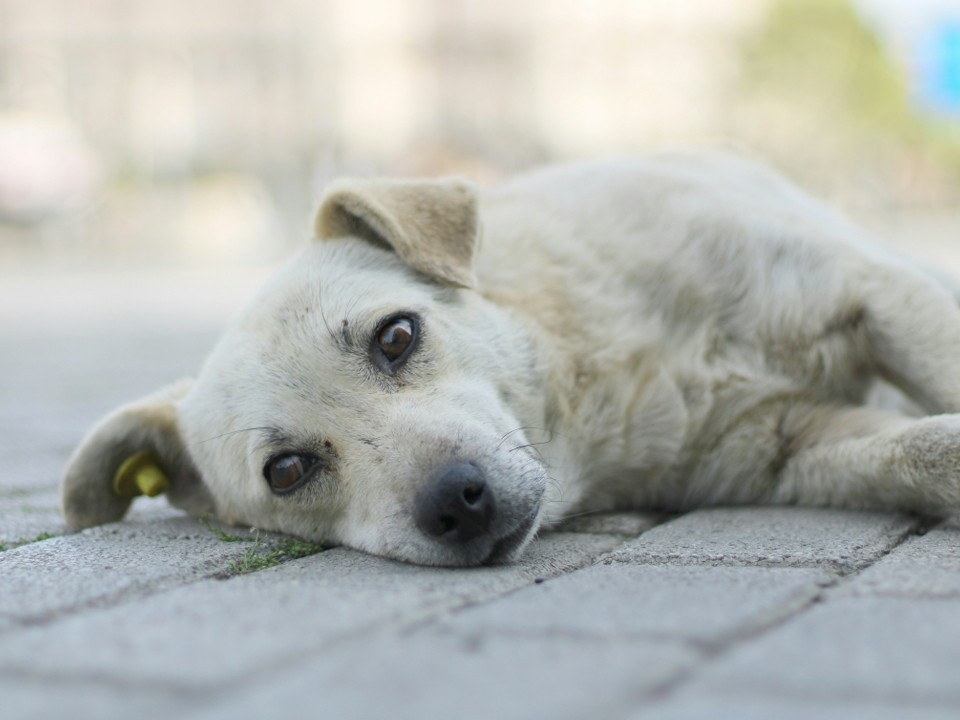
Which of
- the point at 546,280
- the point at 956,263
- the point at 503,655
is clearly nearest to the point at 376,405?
the point at 546,280

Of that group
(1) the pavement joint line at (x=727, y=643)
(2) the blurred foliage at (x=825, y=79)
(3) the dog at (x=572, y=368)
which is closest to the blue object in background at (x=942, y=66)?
(2) the blurred foliage at (x=825, y=79)

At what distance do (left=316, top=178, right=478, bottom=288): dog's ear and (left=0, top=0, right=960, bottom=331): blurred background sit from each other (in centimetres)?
1202

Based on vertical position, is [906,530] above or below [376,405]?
below

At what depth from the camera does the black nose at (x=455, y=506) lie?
3.03 metres

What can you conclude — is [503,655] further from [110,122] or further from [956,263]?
[110,122]

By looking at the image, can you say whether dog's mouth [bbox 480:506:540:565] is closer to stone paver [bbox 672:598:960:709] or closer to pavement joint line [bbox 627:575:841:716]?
pavement joint line [bbox 627:575:841:716]

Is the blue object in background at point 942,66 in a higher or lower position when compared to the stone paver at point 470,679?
higher

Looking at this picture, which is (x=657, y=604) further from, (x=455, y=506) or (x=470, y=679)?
(x=455, y=506)

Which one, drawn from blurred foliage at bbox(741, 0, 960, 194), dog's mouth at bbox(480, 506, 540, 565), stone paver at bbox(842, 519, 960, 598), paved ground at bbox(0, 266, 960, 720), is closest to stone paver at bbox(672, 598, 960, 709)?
paved ground at bbox(0, 266, 960, 720)

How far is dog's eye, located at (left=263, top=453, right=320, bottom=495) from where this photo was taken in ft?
11.6

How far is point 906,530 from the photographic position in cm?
325

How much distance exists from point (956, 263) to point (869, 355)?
12151mm

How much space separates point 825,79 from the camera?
2370cm

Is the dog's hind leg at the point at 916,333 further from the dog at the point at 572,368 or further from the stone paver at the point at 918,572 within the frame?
the stone paver at the point at 918,572
